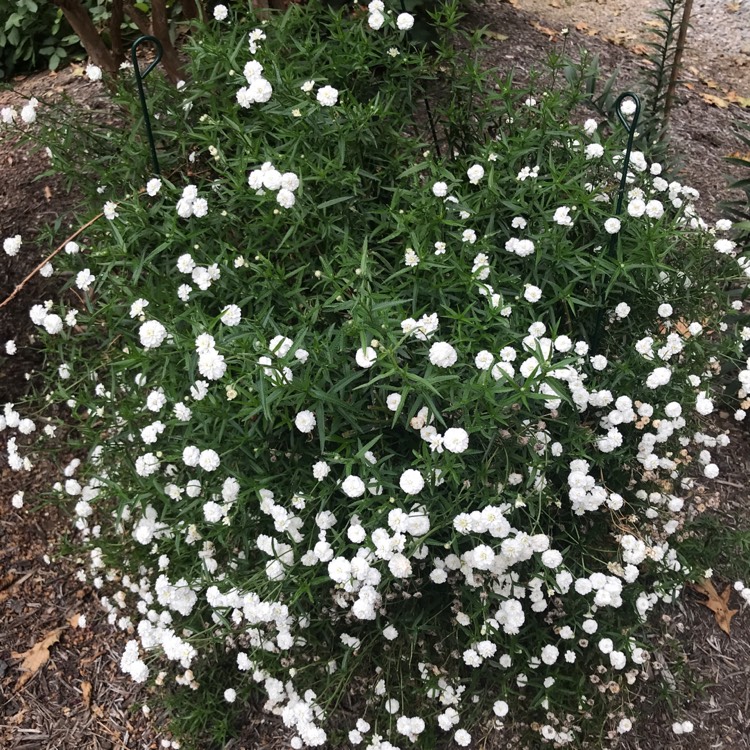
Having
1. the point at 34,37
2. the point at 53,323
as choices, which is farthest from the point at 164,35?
the point at 34,37

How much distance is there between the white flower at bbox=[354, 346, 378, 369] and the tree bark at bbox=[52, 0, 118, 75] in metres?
2.37

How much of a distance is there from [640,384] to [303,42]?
6.21ft

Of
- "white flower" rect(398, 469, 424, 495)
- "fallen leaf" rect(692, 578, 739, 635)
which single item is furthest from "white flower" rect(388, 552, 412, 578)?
"fallen leaf" rect(692, 578, 739, 635)

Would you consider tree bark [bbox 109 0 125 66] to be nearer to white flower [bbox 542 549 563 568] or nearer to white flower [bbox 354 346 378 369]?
white flower [bbox 354 346 378 369]

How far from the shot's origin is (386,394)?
2215mm

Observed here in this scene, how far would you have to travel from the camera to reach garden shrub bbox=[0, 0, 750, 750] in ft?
6.95

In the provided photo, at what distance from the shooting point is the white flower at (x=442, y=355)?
1948 mm

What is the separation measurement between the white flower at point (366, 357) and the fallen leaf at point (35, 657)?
230 cm

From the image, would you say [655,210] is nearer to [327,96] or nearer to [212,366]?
[327,96]

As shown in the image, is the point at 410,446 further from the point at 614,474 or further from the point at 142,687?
the point at 142,687

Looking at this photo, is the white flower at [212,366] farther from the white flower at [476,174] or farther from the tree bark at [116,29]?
the tree bark at [116,29]

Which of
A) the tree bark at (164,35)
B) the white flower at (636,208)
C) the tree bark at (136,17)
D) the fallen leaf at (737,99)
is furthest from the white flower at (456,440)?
the fallen leaf at (737,99)

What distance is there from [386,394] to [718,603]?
1.91 metres

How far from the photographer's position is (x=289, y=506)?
91.9 inches
